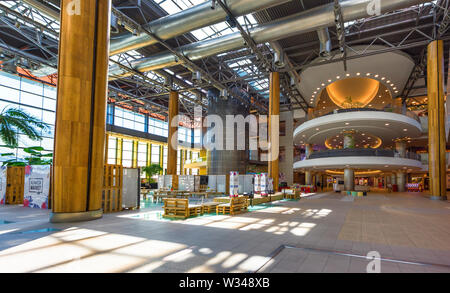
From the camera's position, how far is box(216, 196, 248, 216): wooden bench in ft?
39.8

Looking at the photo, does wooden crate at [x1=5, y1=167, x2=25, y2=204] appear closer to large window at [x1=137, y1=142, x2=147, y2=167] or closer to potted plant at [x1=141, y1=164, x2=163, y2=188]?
potted plant at [x1=141, y1=164, x2=163, y2=188]

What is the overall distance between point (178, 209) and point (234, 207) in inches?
113

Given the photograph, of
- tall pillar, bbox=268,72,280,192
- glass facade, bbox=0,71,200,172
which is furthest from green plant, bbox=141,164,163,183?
tall pillar, bbox=268,72,280,192

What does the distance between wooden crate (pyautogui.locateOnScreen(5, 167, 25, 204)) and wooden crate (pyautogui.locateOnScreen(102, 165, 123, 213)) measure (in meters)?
7.69

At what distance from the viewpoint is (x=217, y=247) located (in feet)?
19.6

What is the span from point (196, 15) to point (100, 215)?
12640 mm

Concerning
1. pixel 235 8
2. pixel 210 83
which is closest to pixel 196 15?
pixel 235 8

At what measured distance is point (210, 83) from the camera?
27594 mm

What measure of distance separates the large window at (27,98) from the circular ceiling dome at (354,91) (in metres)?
37.1

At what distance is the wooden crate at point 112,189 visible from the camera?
1190 cm

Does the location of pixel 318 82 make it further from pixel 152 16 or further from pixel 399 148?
pixel 152 16

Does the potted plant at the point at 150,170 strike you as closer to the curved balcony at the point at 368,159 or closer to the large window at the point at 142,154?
the large window at the point at 142,154
